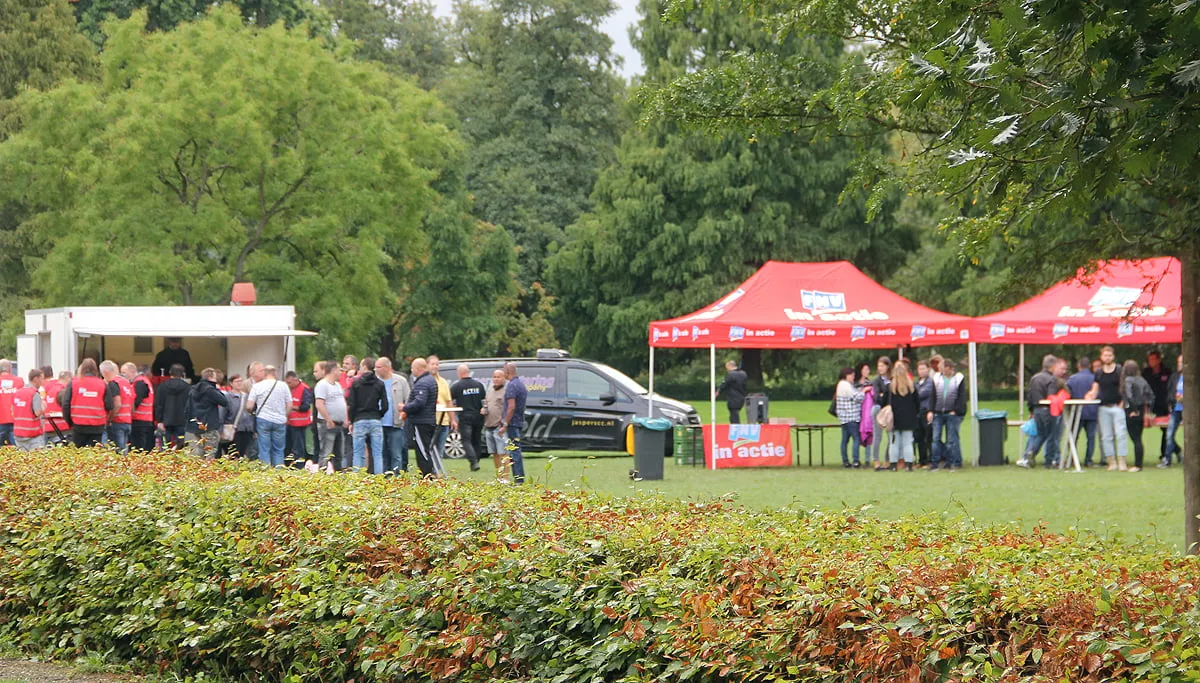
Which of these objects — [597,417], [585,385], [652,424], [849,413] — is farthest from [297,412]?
[849,413]

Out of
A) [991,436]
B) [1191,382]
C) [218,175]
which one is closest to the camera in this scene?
[1191,382]

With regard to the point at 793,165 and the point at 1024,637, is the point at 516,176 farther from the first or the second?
the point at 1024,637

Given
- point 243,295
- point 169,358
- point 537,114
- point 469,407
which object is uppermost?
point 537,114

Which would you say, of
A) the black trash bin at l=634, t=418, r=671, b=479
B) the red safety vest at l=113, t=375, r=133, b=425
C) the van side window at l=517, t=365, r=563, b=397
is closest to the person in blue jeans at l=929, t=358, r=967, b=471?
the black trash bin at l=634, t=418, r=671, b=479

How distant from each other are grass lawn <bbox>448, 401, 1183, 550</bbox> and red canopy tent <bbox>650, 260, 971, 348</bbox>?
194cm

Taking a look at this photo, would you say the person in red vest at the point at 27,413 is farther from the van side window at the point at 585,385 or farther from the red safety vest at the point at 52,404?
the van side window at the point at 585,385

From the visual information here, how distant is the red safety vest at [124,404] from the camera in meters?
18.0

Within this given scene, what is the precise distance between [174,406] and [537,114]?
144 ft

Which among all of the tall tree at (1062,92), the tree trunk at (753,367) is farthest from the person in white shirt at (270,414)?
the tree trunk at (753,367)

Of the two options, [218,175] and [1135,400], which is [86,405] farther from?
[218,175]

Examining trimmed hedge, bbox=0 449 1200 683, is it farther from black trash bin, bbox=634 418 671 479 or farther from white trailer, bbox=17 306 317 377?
white trailer, bbox=17 306 317 377

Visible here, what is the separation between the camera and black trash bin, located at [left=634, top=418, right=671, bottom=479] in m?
20.1

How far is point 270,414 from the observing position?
1875cm

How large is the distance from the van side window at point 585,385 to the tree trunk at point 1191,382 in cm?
1489
